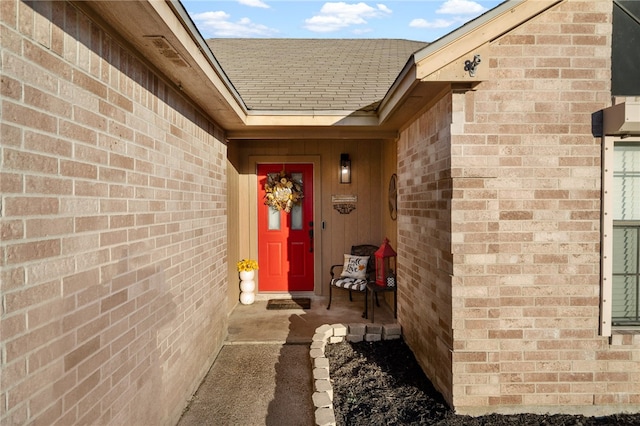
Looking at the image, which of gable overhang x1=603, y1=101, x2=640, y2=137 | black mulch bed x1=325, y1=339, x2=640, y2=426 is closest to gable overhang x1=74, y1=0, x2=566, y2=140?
gable overhang x1=603, y1=101, x2=640, y2=137

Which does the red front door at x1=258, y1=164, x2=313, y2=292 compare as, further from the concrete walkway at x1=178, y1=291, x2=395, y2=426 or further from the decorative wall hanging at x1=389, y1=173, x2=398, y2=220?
the decorative wall hanging at x1=389, y1=173, x2=398, y2=220

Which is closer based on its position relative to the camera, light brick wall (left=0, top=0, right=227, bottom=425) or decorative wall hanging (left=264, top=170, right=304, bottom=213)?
light brick wall (left=0, top=0, right=227, bottom=425)

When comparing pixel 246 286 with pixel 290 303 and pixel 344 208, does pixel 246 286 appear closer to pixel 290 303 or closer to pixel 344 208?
pixel 290 303

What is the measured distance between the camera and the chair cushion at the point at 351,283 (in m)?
5.42

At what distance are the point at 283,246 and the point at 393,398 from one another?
373 cm

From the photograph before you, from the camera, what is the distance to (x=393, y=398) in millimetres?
3039

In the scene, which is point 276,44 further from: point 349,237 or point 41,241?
point 41,241

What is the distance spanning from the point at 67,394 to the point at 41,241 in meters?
0.70

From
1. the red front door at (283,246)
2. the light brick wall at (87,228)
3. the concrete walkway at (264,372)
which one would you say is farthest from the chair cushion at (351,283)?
the light brick wall at (87,228)

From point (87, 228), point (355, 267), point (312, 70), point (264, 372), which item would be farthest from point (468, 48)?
point (355, 267)

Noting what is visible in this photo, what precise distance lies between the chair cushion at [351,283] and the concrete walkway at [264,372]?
0.39 m

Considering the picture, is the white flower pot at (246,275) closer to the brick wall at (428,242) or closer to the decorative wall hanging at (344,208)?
the decorative wall hanging at (344,208)

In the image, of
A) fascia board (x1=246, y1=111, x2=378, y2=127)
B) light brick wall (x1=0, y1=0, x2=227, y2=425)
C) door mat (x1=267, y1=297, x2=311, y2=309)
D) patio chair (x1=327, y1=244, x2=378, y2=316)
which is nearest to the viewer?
light brick wall (x1=0, y1=0, x2=227, y2=425)

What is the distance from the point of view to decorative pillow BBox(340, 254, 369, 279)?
5.87 meters
